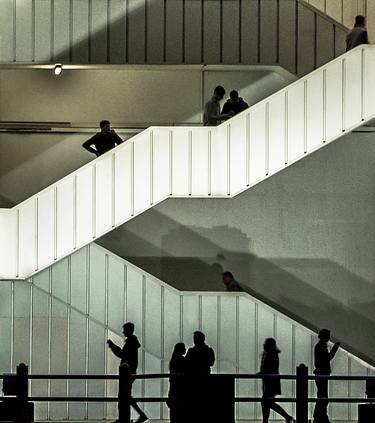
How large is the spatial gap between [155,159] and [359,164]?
6.48 m

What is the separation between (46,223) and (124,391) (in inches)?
278

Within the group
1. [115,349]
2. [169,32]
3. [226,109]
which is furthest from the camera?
[169,32]

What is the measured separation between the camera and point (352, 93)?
101 feet

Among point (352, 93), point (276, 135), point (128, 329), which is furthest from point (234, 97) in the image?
point (128, 329)

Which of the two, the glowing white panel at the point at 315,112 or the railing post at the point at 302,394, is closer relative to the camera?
the railing post at the point at 302,394

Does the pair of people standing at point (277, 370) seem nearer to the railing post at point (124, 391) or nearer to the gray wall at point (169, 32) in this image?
the railing post at point (124, 391)

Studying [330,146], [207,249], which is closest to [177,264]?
[207,249]

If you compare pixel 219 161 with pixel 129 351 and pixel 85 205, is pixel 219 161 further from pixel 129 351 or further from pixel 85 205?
pixel 129 351

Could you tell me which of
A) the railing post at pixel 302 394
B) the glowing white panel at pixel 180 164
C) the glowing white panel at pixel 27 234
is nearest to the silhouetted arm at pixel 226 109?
the glowing white panel at pixel 180 164

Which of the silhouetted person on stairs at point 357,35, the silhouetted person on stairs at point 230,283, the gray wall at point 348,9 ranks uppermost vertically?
the gray wall at point 348,9

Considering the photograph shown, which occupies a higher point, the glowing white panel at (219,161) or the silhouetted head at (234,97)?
the silhouetted head at (234,97)

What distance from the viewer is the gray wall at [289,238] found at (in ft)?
118

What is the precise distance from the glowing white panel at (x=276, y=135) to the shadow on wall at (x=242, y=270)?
5.27 meters

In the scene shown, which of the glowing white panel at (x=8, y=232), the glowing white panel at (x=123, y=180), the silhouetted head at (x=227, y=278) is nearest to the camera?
the glowing white panel at (x=123, y=180)
